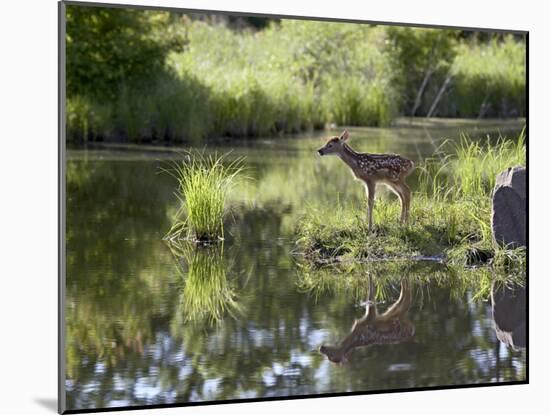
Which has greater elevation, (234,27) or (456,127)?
(234,27)

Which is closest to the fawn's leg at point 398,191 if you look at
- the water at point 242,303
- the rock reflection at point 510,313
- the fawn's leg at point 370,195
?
the fawn's leg at point 370,195

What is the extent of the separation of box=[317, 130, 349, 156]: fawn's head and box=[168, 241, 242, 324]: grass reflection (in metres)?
0.92

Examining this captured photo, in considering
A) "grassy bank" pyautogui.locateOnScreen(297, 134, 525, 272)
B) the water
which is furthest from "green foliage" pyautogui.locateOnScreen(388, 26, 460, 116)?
"grassy bank" pyautogui.locateOnScreen(297, 134, 525, 272)

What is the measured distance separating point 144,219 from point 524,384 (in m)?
2.65

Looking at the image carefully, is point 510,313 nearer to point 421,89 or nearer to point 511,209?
point 511,209

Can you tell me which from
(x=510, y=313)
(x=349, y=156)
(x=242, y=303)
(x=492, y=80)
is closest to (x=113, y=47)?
(x=349, y=156)

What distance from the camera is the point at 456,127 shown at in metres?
8.53

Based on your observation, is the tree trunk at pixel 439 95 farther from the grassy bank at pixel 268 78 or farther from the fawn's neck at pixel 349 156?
the fawn's neck at pixel 349 156

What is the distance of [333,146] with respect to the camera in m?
8.18

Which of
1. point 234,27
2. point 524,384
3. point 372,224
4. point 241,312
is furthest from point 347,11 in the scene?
point 524,384

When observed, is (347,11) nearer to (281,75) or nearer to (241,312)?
(281,75)

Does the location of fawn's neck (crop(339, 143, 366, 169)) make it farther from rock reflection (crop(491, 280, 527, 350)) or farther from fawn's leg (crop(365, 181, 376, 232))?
rock reflection (crop(491, 280, 527, 350))

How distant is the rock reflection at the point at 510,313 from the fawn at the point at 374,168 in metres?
0.80

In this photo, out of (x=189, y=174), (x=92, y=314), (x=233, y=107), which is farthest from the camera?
(x=233, y=107)
